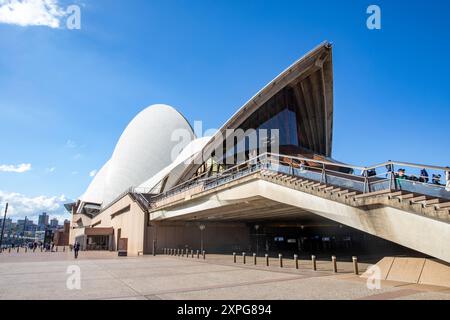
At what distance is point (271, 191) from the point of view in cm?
1521

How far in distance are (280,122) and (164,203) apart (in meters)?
15.3

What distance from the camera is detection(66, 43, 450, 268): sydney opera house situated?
9664 mm

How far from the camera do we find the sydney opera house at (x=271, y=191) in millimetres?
9664

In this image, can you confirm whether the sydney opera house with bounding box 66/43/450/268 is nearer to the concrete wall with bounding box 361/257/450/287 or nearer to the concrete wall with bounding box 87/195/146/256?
the concrete wall with bounding box 87/195/146/256

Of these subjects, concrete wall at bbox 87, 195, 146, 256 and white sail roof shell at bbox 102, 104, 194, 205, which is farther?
white sail roof shell at bbox 102, 104, 194, 205

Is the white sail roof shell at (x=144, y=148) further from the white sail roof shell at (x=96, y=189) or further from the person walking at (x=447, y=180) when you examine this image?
the person walking at (x=447, y=180)

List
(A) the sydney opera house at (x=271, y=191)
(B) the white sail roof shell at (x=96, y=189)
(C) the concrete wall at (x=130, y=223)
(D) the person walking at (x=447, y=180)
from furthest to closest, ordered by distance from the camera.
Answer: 1. (B) the white sail roof shell at (x=96, y=189)
2. (C) the concrete wall at (x=130, y=223)
3. (A) the sydney opera house at (x=271, y=191)
4. (D) the person walking at (x=447, y=180)

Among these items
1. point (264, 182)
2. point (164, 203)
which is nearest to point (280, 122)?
point (164, 203)

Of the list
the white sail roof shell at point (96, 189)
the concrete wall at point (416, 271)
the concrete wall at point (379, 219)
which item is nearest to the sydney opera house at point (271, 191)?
the concrete wall at point (379, 219)

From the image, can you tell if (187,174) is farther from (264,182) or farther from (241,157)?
(264,182)

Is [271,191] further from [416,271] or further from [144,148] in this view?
[144,148]

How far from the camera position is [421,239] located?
8523 millimetres

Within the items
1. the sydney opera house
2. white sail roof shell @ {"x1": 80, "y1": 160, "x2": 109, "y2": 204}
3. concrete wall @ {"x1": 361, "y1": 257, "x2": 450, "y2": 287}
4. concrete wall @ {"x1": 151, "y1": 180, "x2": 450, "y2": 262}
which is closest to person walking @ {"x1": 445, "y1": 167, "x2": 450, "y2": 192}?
the sydney opera house
